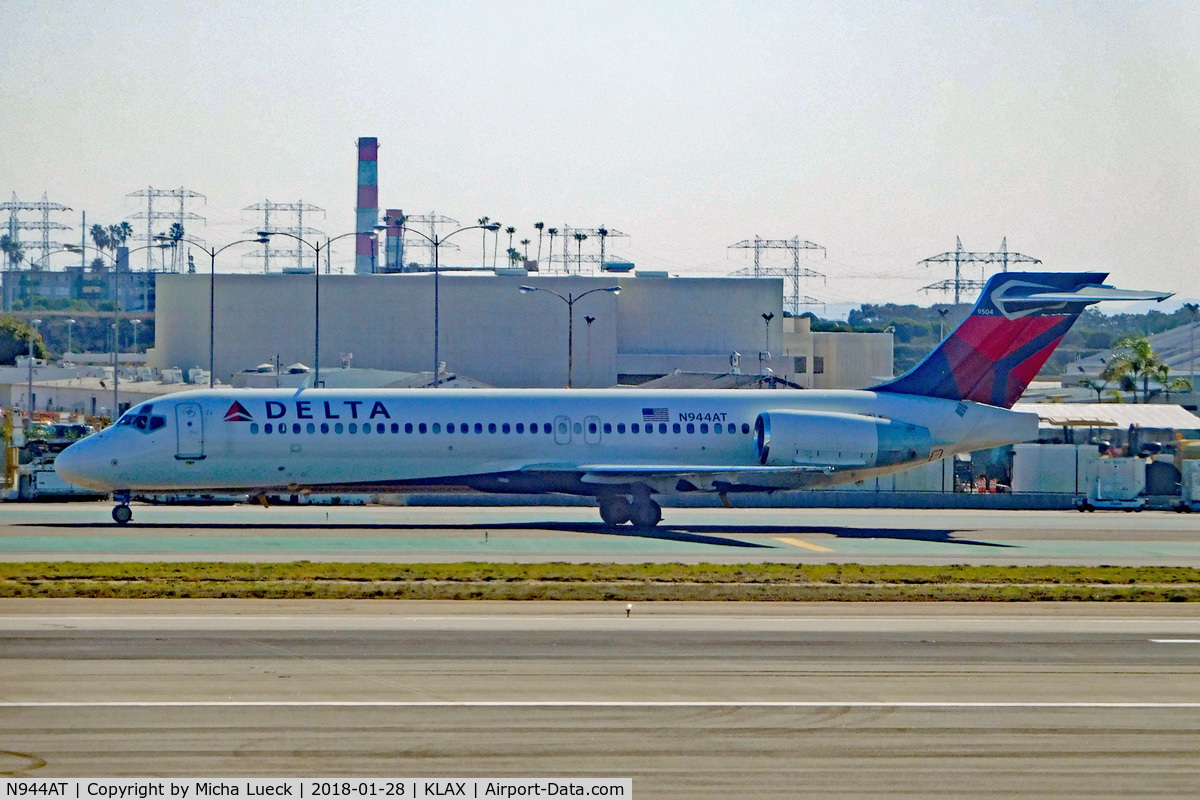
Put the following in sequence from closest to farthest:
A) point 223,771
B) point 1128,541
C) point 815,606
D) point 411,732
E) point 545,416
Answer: point 223,771 → point 411,732 → point 815,606 → point 1128,541 → point 545,416

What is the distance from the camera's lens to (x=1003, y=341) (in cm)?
4231

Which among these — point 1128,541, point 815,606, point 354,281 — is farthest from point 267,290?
point 815,606

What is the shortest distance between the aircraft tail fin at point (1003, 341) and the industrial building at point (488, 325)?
52673 mm

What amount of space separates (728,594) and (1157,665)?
8.24 m

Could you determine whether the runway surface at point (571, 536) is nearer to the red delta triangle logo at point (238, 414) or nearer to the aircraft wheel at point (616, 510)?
the aircraft wheel at point (616, 510)

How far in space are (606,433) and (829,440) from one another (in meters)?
6.56

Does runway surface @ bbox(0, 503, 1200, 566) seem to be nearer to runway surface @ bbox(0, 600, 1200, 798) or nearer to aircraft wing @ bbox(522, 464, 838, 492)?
aircraft wing @ bbox(522, 464, 838, 492)

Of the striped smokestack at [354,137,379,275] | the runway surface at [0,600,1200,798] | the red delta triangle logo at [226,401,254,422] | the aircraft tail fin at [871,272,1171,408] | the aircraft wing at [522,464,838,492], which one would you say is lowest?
the runway surface at [0,600,1200,798]

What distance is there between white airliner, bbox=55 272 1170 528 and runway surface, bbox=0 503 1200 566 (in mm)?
1287

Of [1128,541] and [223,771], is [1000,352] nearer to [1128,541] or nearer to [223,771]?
[1128,541]

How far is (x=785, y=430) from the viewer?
40406 millimetres

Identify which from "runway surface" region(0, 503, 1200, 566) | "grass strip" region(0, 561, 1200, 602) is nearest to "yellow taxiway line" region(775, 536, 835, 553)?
"runway surface" region(0, 503, 1200, 566)

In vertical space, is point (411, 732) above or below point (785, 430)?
below

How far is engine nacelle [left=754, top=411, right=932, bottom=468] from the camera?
132ft
